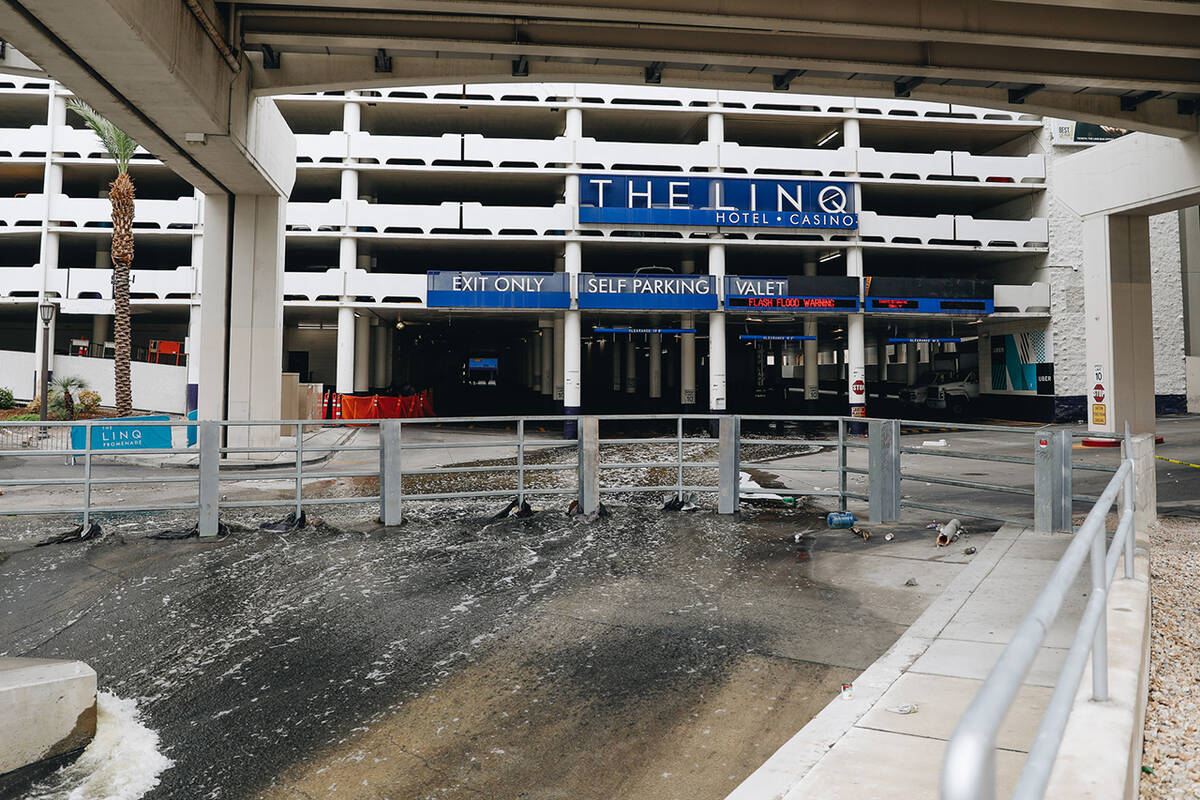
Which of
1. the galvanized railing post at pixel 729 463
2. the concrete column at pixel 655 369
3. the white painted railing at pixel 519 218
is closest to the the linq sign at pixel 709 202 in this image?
the white painted railing at pixel 519 218

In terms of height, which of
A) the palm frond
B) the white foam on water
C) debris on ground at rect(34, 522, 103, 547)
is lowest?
the white foam on water

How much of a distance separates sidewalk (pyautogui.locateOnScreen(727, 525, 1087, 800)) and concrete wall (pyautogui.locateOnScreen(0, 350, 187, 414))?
3230cm

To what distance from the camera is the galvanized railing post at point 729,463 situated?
10812 mm

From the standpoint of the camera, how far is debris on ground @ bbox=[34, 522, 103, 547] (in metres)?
9.28

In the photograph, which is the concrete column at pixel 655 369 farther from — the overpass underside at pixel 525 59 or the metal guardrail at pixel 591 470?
the metal guardrail at pixel 591 470

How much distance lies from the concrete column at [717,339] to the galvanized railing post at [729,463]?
60.1 feet

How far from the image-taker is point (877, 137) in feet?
114

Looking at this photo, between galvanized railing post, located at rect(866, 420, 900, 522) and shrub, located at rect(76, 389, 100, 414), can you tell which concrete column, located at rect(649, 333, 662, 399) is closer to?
shrub, located at rect(76, 389, 100, 414)

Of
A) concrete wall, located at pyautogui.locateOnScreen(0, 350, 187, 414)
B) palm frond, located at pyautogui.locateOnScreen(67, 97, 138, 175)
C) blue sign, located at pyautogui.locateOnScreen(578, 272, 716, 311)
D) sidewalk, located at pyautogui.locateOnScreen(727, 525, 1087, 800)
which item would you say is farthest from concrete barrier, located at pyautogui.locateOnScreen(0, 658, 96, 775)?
concrete wall, located at pyautogui.locateOnScreen(0, 350, 187, 414)

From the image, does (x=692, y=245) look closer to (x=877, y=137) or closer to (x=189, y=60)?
(x=877, y=137)

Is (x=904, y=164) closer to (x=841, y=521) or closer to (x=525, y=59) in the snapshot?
(x=525, y=59)

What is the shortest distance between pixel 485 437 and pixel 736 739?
23292mm

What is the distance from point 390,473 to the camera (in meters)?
10.2

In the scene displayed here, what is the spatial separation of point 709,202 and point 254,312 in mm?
18063
